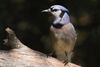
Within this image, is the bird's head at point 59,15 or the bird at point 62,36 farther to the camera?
the bird's head at point 59,15

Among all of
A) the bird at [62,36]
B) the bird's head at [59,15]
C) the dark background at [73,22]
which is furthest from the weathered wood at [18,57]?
the dark background at [73,22]

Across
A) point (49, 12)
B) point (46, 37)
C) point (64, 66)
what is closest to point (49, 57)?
point (64, 66)

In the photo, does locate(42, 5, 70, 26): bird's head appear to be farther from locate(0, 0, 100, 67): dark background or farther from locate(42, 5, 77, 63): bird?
locate(0, 0, 100, 67): dark background

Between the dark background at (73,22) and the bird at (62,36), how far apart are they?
1.63m

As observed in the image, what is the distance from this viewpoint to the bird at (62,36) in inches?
246

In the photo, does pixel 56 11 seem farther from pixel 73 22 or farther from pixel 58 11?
pixel 73 22

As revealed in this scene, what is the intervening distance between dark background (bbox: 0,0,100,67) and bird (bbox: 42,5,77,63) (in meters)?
1.63

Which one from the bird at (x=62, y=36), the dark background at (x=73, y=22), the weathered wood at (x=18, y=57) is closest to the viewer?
the weathered wood at (x=18, y=57)

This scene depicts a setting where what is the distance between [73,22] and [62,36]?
2.00 m

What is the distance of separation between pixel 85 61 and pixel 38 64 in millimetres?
2317

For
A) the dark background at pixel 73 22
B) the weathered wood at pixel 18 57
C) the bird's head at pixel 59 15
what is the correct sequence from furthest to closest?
the dark background at pixel 73 22
the bird's head at pixel 59 15
the weathered wood at pixel 18 57

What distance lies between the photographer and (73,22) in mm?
8227

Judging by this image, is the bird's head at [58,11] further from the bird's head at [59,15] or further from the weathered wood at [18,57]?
the weathered wood at [18,57]

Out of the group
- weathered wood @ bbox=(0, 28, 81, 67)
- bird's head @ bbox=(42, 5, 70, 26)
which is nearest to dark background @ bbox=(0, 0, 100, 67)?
bird's head @ bbox=(42, 5, 70, 26)
